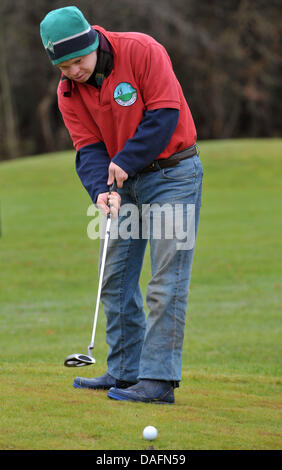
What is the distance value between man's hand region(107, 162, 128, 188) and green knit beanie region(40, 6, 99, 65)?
25.9 inches

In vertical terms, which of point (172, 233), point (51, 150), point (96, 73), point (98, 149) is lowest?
point (51, 150)

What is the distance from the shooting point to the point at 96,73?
4438 mm

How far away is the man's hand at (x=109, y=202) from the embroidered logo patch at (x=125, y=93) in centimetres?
55

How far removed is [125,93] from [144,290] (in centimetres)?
674

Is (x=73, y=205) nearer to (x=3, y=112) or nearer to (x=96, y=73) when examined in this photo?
(x=96, y=73)

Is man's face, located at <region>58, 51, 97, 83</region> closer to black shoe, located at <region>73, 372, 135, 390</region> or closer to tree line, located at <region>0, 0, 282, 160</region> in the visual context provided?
black shoe, located at <region>73, 372, 135, 390</region>

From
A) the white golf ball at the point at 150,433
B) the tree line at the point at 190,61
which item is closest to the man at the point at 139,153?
the white golf ball at the point at 150,433

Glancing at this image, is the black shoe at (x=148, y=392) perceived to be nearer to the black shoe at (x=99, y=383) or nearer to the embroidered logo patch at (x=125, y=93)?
the black shoe at (x=99, y=383)

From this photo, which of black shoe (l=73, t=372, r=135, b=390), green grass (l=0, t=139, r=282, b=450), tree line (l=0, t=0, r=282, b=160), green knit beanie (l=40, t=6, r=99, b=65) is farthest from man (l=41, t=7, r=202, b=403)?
tree line (l=0, t=0, r=282, b=160)

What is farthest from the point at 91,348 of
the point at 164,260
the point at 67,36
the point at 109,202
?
the point at 67,36

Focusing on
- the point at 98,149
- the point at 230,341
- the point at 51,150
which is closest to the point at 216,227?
the point at 230,341

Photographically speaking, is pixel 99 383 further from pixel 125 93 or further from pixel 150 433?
pixel 125 93

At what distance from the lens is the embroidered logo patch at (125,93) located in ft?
14.5

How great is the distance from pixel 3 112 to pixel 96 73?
128 feet
